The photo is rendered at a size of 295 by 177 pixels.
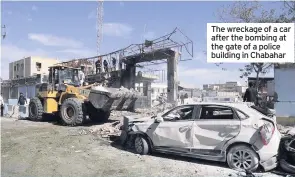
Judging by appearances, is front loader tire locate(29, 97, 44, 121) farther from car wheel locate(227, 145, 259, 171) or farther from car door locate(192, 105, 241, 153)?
car wheel locate(227, 145, 259, 171)

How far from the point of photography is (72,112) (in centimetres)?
1467

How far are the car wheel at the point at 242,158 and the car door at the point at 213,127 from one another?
288mm

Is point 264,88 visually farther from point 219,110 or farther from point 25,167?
point 25,167

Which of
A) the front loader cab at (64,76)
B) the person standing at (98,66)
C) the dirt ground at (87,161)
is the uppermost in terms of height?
the person standing at (98,66)

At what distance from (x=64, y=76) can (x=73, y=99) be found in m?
2.27

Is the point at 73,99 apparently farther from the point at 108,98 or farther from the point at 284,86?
the point at 284,86

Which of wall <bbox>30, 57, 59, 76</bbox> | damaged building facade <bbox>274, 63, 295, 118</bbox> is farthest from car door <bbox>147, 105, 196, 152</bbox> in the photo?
wall <bbox>30, 57, 59, 76</bbox>

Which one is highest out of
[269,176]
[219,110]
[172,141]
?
[219,110]

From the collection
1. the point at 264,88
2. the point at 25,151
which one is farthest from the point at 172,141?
the point at 264,88

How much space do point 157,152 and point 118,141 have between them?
1.87 meters

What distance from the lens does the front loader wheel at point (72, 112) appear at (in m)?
14.2

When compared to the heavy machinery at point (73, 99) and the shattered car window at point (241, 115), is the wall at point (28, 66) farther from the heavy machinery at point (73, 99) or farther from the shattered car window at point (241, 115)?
the shattered car window at point (241, 115)

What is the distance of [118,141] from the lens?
10320 millimetres

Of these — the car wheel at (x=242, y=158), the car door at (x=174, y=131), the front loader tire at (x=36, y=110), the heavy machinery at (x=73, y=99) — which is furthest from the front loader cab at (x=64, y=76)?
the car wheel at (x=242, y=158)
